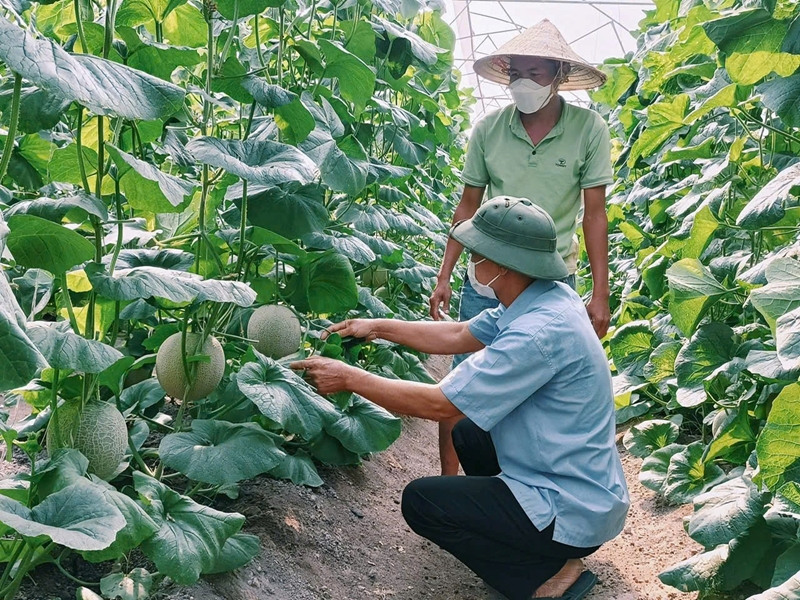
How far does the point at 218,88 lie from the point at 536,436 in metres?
1.33

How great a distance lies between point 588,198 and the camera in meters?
3.44

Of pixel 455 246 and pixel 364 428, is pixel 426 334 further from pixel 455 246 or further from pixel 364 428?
pixel 455 246

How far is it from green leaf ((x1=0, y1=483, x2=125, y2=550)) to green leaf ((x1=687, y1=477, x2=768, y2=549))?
1.58 metres

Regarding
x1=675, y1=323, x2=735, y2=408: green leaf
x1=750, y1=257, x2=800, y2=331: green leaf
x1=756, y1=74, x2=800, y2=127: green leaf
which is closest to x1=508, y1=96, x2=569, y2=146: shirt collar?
x1=675, y1=323, x2=735, y2=408: green leaf

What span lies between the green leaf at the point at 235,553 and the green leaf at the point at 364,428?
70 centimetres

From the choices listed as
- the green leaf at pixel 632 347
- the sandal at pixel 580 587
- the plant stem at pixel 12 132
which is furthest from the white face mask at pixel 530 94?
the plant stem at pixel 12 132

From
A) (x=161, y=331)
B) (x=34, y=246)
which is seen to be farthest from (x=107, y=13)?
(x=161, y=331)

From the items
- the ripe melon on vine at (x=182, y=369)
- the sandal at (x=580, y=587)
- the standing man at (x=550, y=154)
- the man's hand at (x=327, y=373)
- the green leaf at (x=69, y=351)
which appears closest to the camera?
the green leaf at (x=69, y=351)

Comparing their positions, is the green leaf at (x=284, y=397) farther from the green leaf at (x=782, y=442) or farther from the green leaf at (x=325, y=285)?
the green leaf at (x=782, y=442)

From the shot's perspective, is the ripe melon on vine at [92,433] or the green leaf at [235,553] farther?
the green leaf at [235,553]

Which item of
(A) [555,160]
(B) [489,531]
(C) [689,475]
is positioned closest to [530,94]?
(A) [555,160]

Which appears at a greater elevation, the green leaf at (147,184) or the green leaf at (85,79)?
the green leaf at (85,79)

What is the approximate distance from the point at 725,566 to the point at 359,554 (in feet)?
3.91

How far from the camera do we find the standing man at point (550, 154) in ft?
11.0
